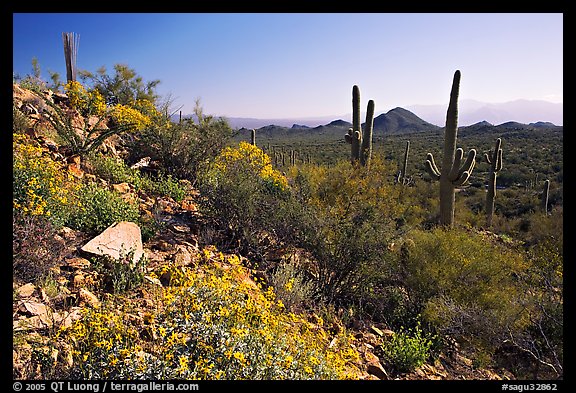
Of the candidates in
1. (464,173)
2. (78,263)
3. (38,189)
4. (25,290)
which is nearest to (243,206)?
(78,263)

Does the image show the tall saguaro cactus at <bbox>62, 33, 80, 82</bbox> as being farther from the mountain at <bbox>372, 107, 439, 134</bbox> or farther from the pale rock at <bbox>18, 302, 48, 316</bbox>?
the mountain at <bbox>372, 107, 439, 134</bbox>

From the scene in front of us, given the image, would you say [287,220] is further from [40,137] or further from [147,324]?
[40,137]

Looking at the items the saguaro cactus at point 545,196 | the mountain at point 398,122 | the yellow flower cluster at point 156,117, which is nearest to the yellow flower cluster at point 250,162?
the yellow flower cluster at point 156,117

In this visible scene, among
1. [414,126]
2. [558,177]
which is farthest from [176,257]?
[414,126]

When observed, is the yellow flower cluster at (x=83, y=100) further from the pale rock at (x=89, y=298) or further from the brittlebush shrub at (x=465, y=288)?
the brittlebush shrub at (x=465, y=288)

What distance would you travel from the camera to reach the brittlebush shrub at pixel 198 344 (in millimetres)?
2225

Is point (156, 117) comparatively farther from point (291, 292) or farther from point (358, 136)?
point (291, 292)

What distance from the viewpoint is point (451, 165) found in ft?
35.9

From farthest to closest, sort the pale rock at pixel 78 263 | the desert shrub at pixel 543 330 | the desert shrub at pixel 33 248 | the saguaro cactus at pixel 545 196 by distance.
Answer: the saguaro cactus at pixel 545 196
the desert shrub at pixel 543 330
the pale rock at pixel 78 263
the desert shrub at pixel 33 248

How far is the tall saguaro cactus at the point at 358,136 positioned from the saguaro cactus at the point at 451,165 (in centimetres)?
235

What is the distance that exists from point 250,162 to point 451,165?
23.8 feet

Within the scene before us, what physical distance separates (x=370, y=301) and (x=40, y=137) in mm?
6522

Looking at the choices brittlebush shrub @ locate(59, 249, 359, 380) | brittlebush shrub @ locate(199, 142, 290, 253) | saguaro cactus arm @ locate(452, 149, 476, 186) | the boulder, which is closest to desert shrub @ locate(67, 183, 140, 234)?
the boulder
